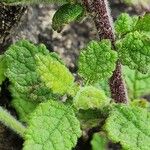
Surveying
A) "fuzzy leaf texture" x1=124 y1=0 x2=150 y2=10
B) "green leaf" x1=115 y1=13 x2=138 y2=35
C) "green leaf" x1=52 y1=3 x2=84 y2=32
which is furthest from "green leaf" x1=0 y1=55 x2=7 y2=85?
"fuzzy leaf texture" x1=124 y1=0 x2=150 y2=10

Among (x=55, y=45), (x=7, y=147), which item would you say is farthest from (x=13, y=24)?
(x=7, y=147)

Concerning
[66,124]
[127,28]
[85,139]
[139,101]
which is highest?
[127,28]

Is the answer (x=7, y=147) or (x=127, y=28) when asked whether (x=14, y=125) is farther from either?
(x=127, y=28)

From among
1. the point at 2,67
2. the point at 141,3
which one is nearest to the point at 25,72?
the point at 2,67

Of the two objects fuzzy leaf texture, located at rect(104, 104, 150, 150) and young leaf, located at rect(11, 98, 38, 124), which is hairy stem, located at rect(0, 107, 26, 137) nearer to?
young leaf, located at rect(11, 98, 38, 124)

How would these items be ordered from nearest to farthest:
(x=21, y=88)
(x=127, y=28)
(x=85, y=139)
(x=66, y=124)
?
1. (x=66, y=124)
2. (x=127, y=28)
3. (x=21, y=88)
4. (x=85, y=139)
